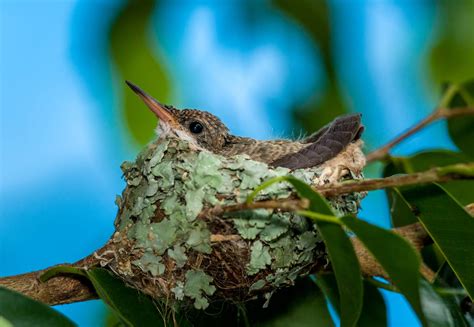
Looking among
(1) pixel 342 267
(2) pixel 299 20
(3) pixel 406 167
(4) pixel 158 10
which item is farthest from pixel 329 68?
(1) pixel 342 267

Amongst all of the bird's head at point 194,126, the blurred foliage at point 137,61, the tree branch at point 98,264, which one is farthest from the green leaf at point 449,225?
the blurred foliage at point 137,61

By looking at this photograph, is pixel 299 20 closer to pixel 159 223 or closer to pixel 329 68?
pixel 329 68

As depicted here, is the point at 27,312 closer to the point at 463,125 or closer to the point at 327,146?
the point at 327,146

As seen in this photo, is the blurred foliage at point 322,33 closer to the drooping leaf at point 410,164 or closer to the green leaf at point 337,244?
the drooping leaf at point 410,164

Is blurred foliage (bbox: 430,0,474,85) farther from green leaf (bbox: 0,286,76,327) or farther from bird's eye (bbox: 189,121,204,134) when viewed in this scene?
green leaf (bbox: 0,286,76,327)

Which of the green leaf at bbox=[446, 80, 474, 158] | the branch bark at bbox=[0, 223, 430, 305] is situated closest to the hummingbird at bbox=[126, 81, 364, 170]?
the green leaf at bbox=[446, 80, 474, 158]

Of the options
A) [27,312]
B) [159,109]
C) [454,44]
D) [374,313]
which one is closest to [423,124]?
[374,313]
